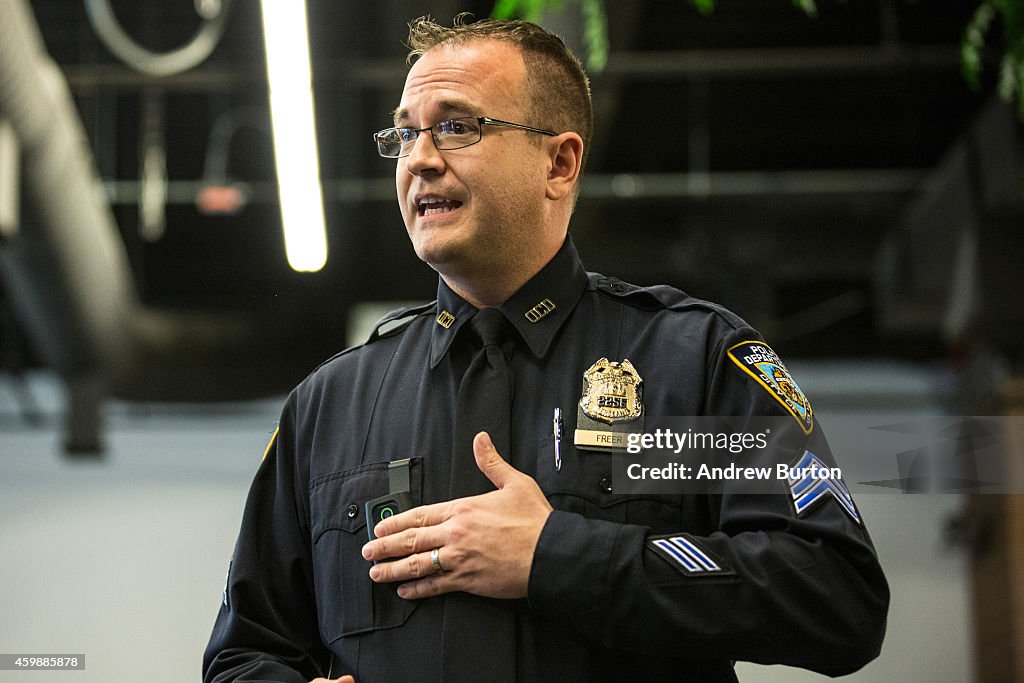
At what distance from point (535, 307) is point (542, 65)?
11.4 inches

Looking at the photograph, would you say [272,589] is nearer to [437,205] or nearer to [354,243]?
[437,205]

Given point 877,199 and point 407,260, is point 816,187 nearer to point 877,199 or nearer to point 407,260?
point 877,199

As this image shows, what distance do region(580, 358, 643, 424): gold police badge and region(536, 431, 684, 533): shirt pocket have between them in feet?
0.15

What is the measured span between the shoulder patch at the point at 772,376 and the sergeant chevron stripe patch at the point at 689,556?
0.18m

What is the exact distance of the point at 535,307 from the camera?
1.37m

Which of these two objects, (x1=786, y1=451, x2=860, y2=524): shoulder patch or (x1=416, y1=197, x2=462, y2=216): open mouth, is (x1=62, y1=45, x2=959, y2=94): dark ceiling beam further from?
(x1=786, y1=451, x2=860, y2=524): shoulder patch

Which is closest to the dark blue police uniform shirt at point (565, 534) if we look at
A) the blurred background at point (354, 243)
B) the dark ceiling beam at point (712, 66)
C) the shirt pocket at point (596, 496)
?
the shirt pocket at point (596, 496)

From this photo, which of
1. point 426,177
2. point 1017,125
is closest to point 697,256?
point 1017,125

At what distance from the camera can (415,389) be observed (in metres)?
1.37

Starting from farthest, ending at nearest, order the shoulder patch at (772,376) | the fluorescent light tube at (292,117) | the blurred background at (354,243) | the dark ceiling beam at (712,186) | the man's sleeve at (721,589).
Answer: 1. the dark ceiling beam at (712,186)
2. the blurred background at (354,243)
3. the fluorescent light tube at (292,117)
4. the shoulder patch at (772,376)
5. the man's sleeve at (721,589)

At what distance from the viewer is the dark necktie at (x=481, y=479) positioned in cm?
118

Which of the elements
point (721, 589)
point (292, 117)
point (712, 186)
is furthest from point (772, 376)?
point (712, 186)

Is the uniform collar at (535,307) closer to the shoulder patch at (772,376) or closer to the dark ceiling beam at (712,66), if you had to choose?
the shoulder patch at (772,376)

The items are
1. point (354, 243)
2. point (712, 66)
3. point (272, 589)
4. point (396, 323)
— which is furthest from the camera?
point (712, 66)
